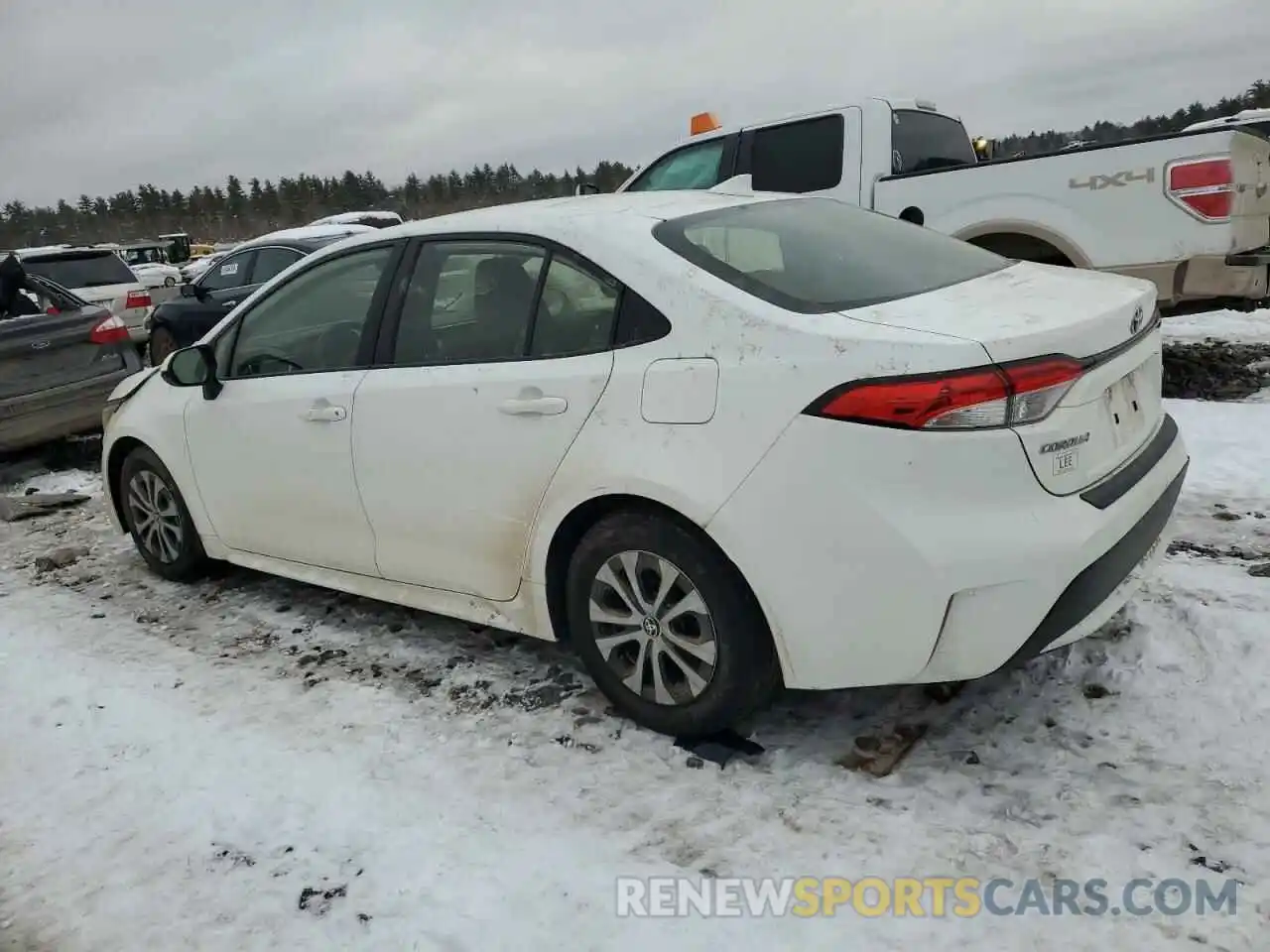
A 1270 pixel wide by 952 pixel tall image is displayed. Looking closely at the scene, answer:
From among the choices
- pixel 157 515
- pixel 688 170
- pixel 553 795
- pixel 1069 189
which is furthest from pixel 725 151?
pixel 553 795

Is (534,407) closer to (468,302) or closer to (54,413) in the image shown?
(468,302)

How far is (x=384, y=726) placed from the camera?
3230 mm

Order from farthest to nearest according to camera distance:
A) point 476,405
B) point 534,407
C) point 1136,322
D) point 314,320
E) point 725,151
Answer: point 725,151 < point 314,320 < point 476,405 < point 534,407 < point 1136,322

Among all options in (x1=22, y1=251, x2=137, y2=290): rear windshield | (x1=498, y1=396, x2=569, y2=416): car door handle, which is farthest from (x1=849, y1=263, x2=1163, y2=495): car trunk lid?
(x1=22, y1=251, x2=137, y2=290): rear windshield

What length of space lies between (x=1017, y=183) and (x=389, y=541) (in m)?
4.71

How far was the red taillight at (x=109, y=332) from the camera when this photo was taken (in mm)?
7277

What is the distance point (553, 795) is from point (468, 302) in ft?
5.57

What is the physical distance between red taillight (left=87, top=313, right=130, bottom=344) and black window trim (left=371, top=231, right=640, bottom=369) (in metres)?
4.86

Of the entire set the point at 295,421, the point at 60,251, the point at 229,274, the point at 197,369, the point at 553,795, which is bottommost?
the point at 553,795

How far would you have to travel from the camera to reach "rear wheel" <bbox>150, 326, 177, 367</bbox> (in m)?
10.4

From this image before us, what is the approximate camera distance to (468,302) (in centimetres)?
340

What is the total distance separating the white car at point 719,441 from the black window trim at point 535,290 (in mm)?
11

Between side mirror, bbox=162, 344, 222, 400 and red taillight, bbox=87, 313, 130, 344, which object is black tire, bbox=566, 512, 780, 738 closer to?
side mirror, bbox=162, 344, 222, 400

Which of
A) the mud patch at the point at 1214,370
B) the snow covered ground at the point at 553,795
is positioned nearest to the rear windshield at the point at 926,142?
the mud patch at the point at 1214,370
